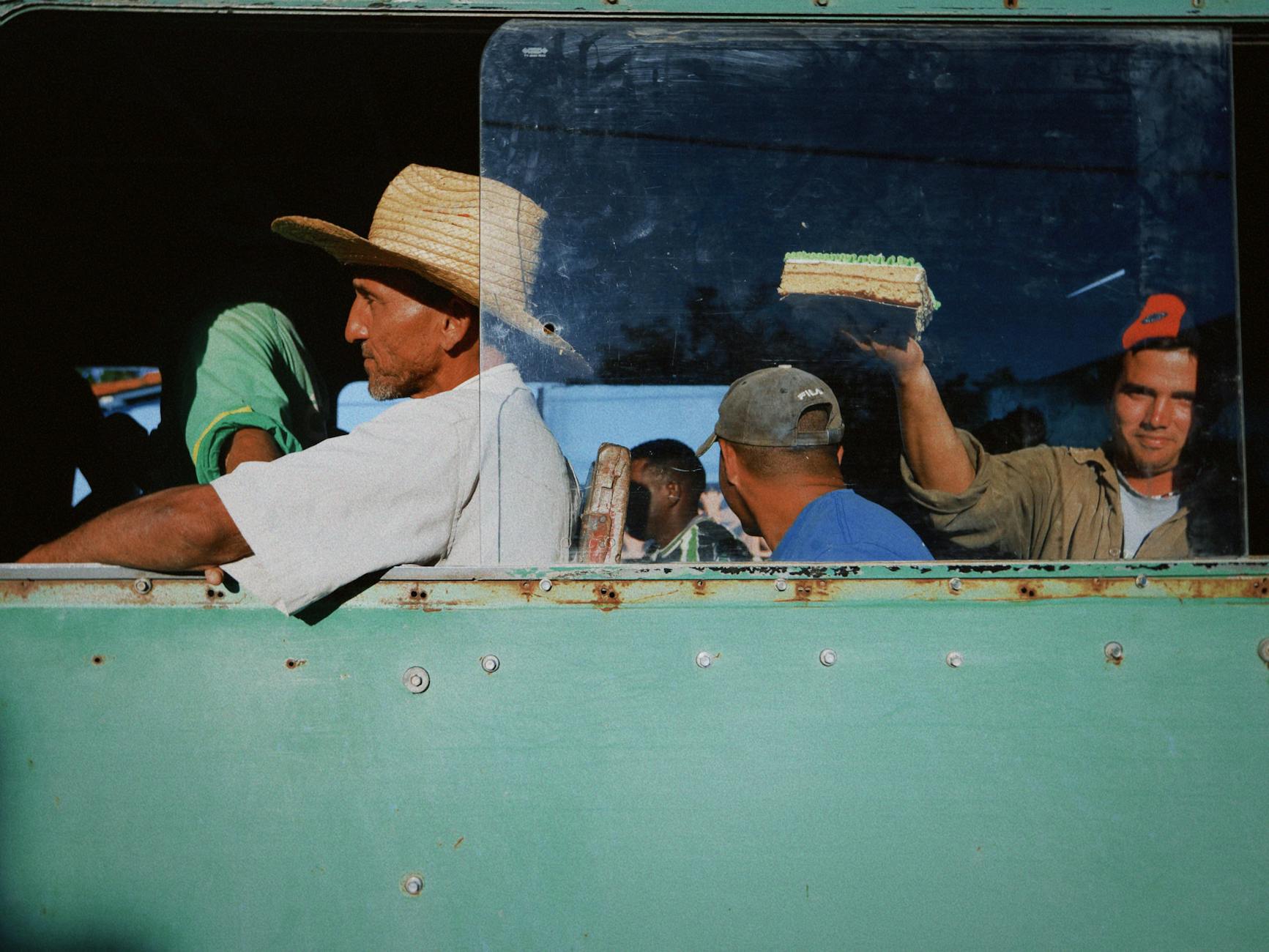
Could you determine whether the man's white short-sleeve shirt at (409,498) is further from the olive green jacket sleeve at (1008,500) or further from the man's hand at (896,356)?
the olive green jacket sleeve at (1008,500)

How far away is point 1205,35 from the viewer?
1465mm

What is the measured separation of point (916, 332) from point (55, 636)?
4.75 feet

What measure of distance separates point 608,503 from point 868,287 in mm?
547

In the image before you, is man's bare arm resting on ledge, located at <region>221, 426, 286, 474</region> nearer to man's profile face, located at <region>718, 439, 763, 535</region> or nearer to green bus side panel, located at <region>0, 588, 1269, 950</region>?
green bus side panel, located at <region>0, 588, 1269, 950</region>

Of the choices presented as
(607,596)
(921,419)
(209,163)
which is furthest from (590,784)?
(209,163)

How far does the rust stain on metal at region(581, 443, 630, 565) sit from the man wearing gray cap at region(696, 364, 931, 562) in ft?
0.53

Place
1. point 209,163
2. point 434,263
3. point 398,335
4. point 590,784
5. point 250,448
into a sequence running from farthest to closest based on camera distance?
point 209,163, point 250,448, point 398,335, point 434,263, point 590,784

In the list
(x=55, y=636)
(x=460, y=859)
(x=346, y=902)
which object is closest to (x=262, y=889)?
(x=346, y=902)

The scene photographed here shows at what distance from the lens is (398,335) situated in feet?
5.92

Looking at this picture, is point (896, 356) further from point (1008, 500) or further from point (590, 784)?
point (590, 784)

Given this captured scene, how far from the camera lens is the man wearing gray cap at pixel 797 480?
1406 mm

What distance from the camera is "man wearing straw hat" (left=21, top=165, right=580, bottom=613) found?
136 centimetres

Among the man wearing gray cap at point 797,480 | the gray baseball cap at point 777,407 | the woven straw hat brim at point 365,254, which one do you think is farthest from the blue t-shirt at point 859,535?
the woven straw hat brim at point 365,254

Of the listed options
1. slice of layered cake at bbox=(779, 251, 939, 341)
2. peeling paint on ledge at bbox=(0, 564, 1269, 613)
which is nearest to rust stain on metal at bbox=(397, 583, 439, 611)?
peeling paint on ledge at bbox=(0, 564, 1269, 613)
